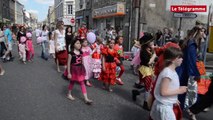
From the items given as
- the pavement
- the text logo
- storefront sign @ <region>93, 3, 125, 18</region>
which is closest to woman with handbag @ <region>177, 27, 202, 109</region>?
the pavement

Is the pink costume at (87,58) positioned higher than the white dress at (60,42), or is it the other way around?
the white dress at (60,42)

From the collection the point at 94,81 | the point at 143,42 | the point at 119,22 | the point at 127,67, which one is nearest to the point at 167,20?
the point at 119,22

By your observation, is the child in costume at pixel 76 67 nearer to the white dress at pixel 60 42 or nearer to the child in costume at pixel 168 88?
the child in costume at pixel 168 88

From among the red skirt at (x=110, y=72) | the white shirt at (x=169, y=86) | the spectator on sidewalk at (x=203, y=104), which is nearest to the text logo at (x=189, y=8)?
the red skirt at (x=110, y=72)

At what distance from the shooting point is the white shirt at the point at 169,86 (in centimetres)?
317

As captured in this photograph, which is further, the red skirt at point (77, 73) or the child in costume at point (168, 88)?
the red skirt at point (77, 73)

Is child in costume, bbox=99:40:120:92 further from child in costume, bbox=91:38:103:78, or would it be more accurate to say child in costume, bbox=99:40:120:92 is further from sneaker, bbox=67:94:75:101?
child in costume, bbox=91:38:103:78

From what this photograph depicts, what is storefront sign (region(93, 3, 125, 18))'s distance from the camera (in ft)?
66.1

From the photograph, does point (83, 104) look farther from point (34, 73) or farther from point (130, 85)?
A: point (34, 73)

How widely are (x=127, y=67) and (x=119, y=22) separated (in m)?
10.8

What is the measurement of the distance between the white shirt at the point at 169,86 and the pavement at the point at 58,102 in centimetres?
183

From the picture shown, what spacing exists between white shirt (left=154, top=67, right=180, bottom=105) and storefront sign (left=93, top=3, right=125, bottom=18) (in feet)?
56.7

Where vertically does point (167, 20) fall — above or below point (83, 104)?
above

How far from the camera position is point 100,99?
20.6 ft
